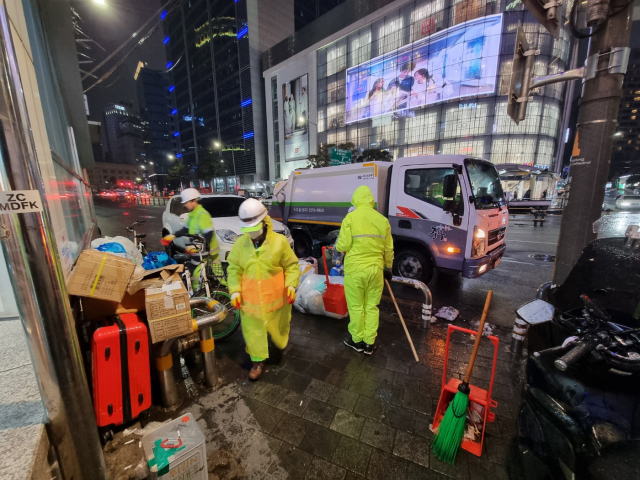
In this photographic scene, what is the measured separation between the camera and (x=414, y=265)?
5594 mm

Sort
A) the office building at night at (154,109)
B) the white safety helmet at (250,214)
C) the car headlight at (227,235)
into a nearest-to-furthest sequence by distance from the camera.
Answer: the white safety helmet at (250,214) < the car headlight at (227,235) < the office building at night at (154,109)

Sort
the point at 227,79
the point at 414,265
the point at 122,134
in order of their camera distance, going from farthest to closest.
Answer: the point at 122,134, the point at 227,79, the point at 414,265

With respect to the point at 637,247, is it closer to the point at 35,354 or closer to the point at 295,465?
the point at 295,465

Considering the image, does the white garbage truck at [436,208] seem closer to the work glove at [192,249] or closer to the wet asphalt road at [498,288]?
the wet asphalt road at [498,288]

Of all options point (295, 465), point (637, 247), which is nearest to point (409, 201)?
point (637, 247)

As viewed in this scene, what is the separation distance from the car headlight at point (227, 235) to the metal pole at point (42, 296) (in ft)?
15.1

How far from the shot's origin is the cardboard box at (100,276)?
209 cm

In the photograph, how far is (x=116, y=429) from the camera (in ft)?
7.55

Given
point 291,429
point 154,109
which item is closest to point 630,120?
point 291,429

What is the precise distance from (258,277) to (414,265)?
151 inches

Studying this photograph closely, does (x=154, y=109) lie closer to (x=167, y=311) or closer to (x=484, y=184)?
(x=484, y=184)

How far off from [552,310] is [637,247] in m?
0.68

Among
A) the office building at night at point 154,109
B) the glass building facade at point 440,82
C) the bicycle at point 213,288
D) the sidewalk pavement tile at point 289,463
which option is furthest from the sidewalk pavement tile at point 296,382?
the office building at night at point 154,109

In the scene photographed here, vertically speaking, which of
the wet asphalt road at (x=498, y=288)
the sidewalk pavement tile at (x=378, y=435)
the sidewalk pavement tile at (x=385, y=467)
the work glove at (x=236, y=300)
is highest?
the work glove at (x=236, y=300)
